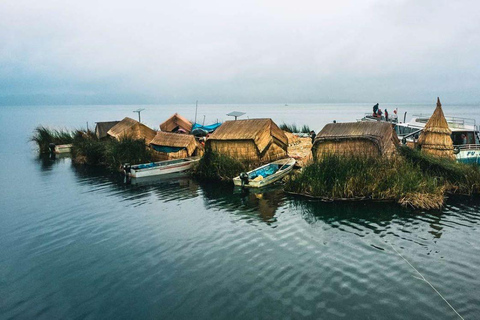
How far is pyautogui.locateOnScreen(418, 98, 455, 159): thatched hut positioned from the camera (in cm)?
2222

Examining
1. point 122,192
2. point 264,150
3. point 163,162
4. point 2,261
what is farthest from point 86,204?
point 264,150

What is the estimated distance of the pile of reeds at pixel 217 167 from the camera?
24.5 meters

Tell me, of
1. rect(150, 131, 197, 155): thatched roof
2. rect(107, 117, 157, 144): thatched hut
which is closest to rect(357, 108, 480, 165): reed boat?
rect(150, 131, 197, 155): thatched roof

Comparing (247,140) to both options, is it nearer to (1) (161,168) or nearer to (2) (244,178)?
(2) (244,178)

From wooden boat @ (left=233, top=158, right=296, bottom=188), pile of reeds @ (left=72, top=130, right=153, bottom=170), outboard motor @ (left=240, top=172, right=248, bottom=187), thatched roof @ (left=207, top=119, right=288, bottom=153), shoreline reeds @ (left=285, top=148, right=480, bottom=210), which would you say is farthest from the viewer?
pile of reeds @ (left=72, top=130, right=153, bottom=170)

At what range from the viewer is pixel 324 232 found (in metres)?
14.3

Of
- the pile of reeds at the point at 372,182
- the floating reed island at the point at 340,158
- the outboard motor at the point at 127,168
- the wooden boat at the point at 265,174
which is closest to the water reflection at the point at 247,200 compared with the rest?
the wooden boat at the point at 265,174

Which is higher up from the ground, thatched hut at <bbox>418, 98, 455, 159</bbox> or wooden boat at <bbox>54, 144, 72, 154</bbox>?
thatched hut at <bbox>418, 98, 455, 159</bbox>

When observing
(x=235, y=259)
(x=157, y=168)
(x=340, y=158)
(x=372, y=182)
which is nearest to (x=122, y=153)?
A: (x=157, y=168)

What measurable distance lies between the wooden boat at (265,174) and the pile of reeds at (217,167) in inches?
51.5

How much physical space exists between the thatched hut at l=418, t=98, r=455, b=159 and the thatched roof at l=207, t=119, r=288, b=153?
386 inches

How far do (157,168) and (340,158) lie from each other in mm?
13840

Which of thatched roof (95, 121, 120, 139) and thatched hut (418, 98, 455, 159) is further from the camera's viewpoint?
thatched roof (95, 121, 120, 139)

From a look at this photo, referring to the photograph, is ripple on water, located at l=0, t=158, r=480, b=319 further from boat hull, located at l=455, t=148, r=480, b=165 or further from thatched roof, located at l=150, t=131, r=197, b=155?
thatched roof, located at l=150, t=131, r=197, b=155
